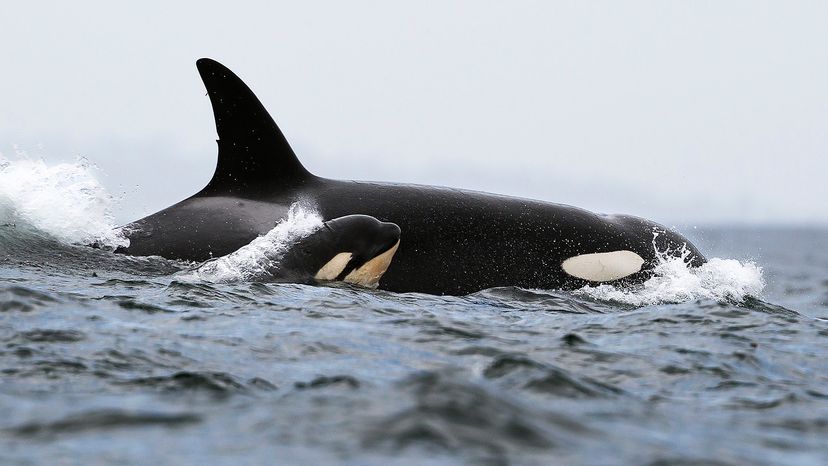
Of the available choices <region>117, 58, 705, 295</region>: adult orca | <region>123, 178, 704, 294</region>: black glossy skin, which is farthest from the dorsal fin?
<region>123, 178, 704, 294</region>: black glossy skin

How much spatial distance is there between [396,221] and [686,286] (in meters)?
3.65

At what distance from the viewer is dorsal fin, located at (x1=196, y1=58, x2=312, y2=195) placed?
11.4 m

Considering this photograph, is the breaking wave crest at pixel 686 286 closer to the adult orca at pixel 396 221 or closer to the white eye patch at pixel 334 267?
the adult orca at pixel 396 221

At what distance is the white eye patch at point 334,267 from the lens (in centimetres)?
1080

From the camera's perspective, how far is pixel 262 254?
430 inches

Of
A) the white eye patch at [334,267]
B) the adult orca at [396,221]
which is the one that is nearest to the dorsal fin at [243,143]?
the adult orca at [396,221]

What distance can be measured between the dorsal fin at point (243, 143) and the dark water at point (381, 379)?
2.11 metres

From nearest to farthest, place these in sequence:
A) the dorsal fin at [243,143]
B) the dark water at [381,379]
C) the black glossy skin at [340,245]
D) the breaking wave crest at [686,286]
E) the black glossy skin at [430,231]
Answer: the dark water at [381,379] < the black glossy skin at [340,245] < the dorsal fin at [243,143] < the black glossy skin at [430,231] < the breaking wave crest at [686,286]

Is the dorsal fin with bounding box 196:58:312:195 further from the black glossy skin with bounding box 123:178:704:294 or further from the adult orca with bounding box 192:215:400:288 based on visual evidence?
the adult orca with bounding box 192:215:400:288

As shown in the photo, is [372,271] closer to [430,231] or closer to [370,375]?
[430,231]

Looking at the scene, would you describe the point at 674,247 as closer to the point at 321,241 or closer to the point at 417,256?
the point at 417,256

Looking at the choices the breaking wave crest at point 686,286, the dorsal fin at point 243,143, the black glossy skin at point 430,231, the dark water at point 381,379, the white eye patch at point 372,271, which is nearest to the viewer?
the dark water at point 381,379

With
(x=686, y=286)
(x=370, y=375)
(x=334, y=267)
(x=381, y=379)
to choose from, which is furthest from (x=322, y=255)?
(x=381, y=379)

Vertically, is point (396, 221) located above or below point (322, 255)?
above
